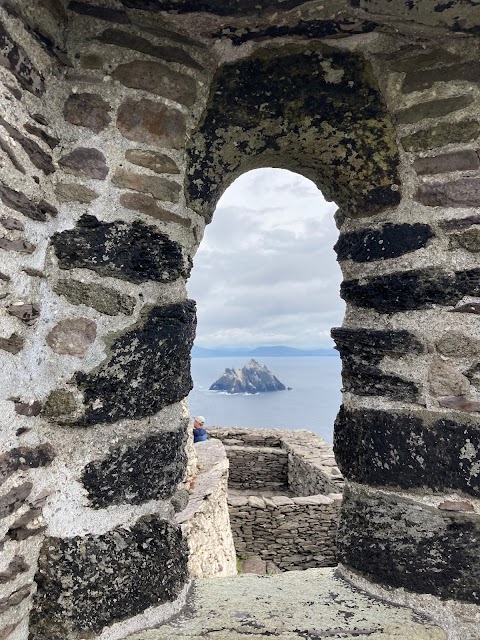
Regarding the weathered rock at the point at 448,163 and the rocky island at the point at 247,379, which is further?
the rocky island at the point at 247,379

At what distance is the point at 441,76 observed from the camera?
1.63m

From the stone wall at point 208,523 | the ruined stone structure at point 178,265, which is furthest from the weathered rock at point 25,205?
the stone wall at point 208,523

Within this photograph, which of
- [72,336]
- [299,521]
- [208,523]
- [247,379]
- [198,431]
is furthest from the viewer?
[247,379]

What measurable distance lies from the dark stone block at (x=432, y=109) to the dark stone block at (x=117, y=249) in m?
0.97

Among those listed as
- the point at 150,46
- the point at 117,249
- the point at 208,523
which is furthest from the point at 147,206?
the point at 208,523

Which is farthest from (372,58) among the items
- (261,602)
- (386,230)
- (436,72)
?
(261,602)

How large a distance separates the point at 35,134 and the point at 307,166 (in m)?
1.05

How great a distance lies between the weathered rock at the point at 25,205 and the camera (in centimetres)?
128

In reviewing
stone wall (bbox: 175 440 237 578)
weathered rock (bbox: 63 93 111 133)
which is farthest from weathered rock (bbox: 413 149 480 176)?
stone wall (bbox: 175 440 237 578)

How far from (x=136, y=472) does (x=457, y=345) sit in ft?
3.92

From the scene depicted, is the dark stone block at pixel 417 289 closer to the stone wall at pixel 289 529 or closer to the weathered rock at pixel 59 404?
the weathered rock at pixel 59 404

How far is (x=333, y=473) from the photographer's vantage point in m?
8.95

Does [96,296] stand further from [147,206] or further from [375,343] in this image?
[375,343]

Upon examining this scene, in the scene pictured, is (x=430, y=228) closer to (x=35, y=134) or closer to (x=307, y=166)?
(x=307, y=166)
